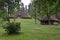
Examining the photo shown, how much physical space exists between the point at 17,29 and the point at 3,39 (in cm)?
390

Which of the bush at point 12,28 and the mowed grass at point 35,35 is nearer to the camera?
the mowed grass at point 35,35

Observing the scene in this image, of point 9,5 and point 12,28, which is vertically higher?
point 9,5

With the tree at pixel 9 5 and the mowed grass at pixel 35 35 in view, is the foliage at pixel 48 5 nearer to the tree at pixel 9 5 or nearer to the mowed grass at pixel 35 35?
the tree at pixel 9 5

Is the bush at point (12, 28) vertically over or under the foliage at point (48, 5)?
under

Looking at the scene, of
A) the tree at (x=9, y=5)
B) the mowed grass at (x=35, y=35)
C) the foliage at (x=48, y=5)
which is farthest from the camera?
the tree at (x=9, y=5)

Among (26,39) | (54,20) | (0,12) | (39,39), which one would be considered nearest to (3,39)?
(26,39)

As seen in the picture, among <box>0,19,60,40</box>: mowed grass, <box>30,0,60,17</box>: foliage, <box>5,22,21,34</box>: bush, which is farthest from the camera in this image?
<box>5,22,21,34</box>: bush

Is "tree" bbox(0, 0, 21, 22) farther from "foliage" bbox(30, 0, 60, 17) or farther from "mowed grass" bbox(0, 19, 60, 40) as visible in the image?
"mowed grass" bbox(0, 19, 60, 40)

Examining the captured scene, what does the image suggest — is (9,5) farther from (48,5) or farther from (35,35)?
(48,5)

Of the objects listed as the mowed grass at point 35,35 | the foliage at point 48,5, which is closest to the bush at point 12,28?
the mowed grass at point 35,35

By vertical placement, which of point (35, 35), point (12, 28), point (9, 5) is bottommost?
point (35, 35)

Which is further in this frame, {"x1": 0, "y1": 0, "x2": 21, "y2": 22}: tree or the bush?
{"x1": 0, "y1": 0, "x2": 21, "y2": 22}: tree

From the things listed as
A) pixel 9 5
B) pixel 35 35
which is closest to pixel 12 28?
pixel 35 35

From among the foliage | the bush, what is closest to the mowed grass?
the bush
